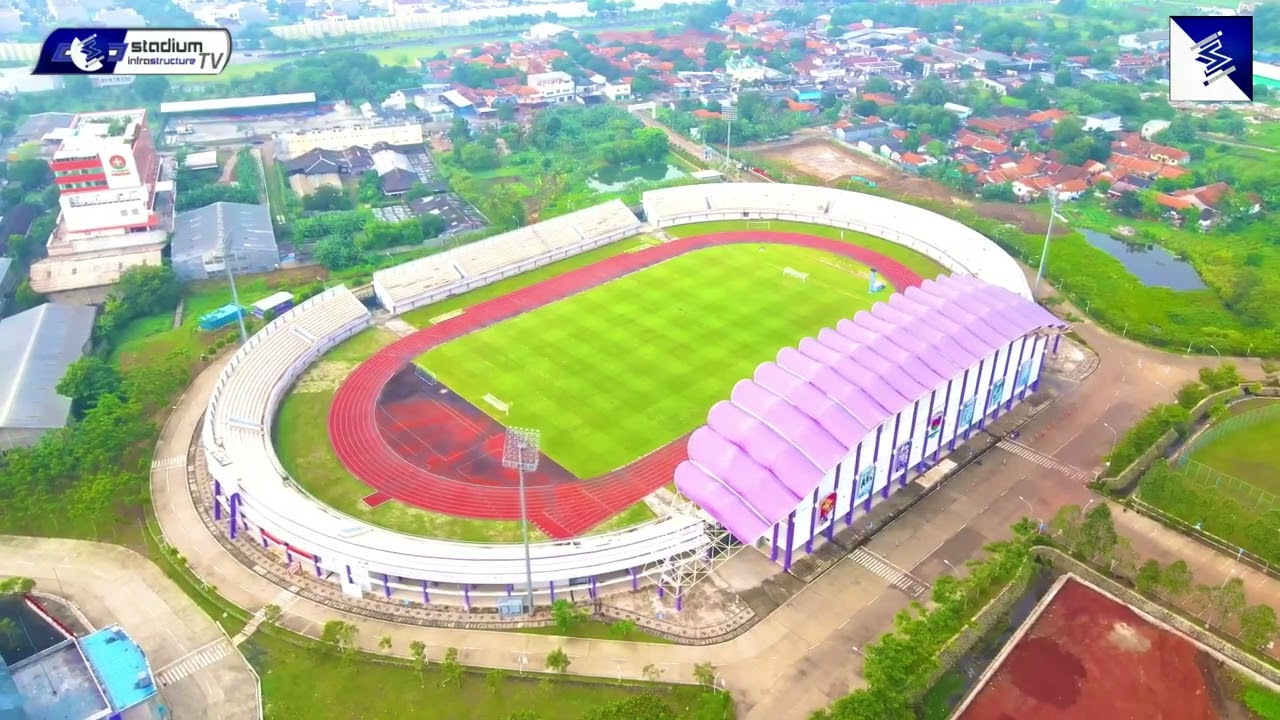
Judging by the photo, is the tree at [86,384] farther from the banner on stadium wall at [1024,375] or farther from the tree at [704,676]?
the banner on stadium wall at [1024,375]

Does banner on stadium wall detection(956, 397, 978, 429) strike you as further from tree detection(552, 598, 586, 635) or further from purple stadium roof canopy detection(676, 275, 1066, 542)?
tree detection(552, 598, 586, 635)

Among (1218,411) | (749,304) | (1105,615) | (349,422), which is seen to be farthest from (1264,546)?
(349,422)

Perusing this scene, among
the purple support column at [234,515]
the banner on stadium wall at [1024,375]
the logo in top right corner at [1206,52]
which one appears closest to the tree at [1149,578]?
the banner on stadium wall at [1024,375]

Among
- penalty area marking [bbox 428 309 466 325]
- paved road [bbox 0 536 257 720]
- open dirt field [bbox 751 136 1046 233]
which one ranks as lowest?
open dirt field [bbox 751 136 1046 233]

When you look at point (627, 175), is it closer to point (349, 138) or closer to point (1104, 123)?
point (349, 138)

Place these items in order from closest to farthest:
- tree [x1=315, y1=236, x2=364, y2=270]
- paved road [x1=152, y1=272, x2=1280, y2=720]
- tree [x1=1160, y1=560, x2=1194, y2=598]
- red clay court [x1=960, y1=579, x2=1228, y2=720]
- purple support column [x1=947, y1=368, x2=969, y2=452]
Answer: red clay court [x1=960, y1=579, x2=1228, y2=720]
paved road [x1=152, y1=272, x2=1280, y2=720]
tree [x1=1160, y1=560, x2=1194, y2=598]
purple support column [x1=947, y1=368, x2=969, y2=452]
tree [x1=315, y1=236, x2=364, y2=270]

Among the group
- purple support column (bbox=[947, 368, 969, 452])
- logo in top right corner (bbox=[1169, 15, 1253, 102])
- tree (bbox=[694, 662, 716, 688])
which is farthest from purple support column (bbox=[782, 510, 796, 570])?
logo in top right corner (bbox=[1169, 15, 1253, 102])

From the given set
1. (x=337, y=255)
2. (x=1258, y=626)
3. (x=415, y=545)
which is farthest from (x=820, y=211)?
(x=415, y=545)
